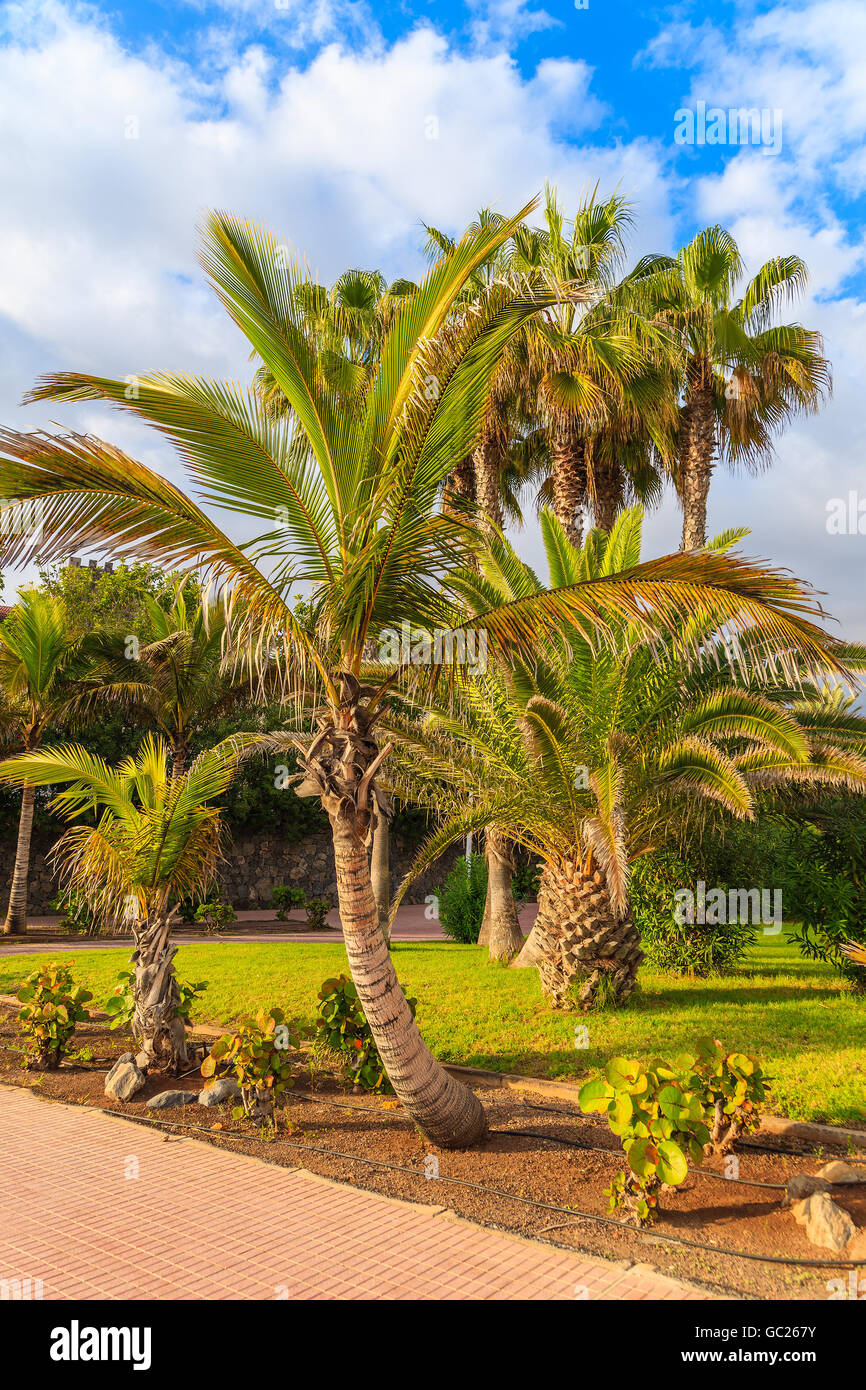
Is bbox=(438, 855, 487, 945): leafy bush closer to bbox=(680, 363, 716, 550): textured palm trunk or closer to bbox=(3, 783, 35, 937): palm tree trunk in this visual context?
bbox=(680, 363, 716, 550): textured palm trunk

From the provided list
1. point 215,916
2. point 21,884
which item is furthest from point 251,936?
point 21,884

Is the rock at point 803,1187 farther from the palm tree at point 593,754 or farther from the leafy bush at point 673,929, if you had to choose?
the leafy bush at point 673,929

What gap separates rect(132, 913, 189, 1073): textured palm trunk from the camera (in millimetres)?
6938

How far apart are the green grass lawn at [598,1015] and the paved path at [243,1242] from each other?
269cm

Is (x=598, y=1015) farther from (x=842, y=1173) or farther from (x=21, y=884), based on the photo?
(x=21, y=884)

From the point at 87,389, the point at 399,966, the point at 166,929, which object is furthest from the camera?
the point at 399,966

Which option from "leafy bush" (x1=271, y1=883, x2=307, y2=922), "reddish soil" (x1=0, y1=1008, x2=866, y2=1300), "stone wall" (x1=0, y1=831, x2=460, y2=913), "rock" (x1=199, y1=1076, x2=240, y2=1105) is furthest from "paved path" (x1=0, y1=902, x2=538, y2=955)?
"rock" (x1=199, y1=1076, x2=240, y2=1105)

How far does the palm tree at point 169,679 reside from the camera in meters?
16.0

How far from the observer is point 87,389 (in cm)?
491

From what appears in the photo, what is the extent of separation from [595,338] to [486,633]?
895 cm

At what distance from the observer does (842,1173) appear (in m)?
4.52
